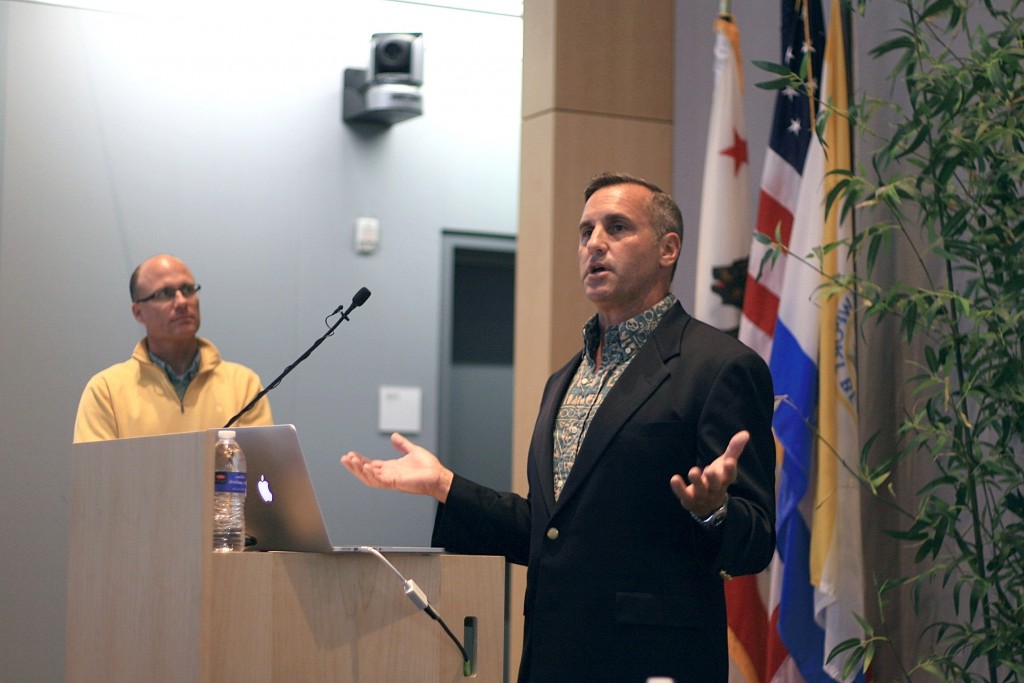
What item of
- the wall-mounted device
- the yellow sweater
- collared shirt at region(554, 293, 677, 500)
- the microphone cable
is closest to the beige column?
the yellow sweater

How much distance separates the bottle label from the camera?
6.98 feet

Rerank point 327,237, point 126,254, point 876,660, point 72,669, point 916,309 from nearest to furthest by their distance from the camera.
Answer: point 72,669
point 916,309
point 876,660
point 126,254
point 327,237

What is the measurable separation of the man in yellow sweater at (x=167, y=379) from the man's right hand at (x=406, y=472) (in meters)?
1.72

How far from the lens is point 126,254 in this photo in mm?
5578

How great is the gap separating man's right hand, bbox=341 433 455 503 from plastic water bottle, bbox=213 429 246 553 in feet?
0.67

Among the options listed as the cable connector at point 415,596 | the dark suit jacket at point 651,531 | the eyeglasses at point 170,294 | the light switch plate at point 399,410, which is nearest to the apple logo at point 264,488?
the cable connector at point 415,596

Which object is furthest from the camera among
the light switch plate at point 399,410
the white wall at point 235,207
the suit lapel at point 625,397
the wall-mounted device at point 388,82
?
the light switch plate at point 399,410

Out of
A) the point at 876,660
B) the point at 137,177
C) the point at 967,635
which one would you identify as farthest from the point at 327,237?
the point at 967,635

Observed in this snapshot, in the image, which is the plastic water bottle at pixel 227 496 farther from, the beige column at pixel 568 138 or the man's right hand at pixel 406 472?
the beige column at pixel 568 138

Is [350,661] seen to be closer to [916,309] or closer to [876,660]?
[916,309]

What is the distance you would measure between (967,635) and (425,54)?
416 cm

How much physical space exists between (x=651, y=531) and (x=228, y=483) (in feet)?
2.29

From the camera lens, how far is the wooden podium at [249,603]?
2088 millimetres

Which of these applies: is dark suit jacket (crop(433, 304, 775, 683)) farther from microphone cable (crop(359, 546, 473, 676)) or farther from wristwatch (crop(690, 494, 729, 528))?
microphone cable (crop(359, 546, 473, 676))
